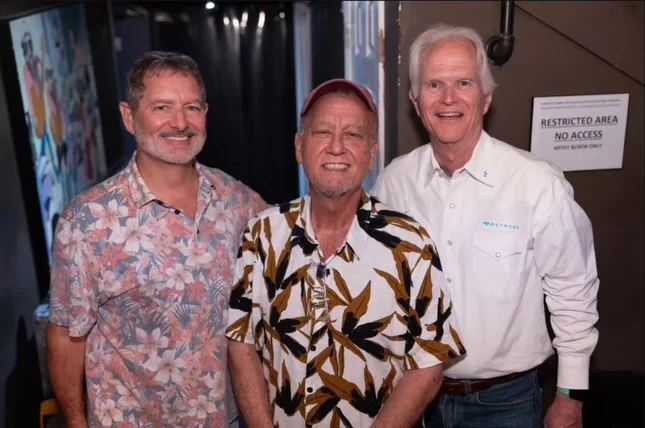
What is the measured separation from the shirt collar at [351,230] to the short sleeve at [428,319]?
0.55 ft

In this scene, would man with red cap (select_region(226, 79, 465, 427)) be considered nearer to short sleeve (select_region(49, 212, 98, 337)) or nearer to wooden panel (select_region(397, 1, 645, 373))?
short sleeve (select_region(49, 212, 98, 337))

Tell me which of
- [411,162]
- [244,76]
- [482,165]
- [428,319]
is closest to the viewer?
[428,319]

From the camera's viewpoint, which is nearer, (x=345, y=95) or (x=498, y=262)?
(x=345, y=95)

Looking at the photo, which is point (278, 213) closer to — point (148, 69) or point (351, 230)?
point (351, 230)

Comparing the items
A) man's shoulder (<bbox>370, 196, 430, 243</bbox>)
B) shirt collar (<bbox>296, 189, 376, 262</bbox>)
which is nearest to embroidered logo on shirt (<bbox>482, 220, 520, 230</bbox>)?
man's shoulder (<bbox>370, 196, 430, 243</bbox>)

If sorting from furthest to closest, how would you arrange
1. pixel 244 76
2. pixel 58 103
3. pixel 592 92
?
1. pixel 244 76
2. pixel 58 103
3. pixel 592 92

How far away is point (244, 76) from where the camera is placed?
2969 mm

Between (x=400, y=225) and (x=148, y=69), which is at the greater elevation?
(x=148, y=69)

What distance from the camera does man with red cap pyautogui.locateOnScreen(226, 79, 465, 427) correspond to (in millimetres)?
1538

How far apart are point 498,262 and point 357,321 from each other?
19.5 inches

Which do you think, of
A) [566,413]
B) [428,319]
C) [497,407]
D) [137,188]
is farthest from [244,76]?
[566,413]

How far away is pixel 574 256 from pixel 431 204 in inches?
17.6

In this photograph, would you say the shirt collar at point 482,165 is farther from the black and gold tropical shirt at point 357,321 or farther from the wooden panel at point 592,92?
the wooden panel at point 592,92

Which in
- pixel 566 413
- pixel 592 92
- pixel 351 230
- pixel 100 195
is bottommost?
pixel 566 413
